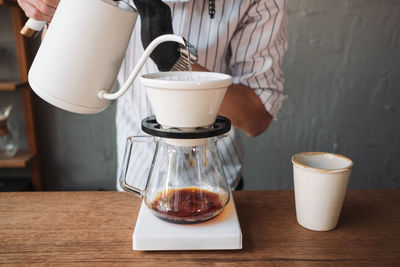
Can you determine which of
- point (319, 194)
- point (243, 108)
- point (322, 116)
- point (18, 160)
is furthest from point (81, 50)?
point (322, 116)

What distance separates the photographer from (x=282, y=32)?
1016 mm

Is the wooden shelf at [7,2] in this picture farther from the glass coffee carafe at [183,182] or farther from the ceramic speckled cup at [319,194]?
the ceramic speckled cup at [319,194]

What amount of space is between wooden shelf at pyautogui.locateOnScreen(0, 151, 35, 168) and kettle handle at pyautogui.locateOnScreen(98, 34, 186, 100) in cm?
142

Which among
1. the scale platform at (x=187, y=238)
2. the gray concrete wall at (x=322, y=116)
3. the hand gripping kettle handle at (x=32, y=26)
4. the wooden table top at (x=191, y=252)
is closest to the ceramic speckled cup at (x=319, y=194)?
the wooden table top at (x=191, y=252)

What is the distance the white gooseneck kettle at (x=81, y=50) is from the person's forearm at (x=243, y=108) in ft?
1.54

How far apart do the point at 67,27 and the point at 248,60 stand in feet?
1.92

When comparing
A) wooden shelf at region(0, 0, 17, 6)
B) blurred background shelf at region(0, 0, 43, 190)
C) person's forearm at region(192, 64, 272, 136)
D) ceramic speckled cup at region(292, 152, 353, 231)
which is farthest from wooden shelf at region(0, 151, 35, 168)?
ceramic speckled cup at region(292, 152, 353, 231)

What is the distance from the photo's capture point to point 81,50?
21.1 inches

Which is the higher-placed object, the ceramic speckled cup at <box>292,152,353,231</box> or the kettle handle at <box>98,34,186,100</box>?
the kettle handle at <box>98,34,186,100</box>

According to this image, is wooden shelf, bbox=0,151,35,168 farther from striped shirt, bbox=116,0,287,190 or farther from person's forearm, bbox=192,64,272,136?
person's forearm, bbox=192,64,272,136

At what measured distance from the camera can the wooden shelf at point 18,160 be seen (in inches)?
68.9

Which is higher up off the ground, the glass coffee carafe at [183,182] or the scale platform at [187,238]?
the glass coffee carafe at [183,182]

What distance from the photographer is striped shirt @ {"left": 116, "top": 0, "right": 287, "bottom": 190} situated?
943mm

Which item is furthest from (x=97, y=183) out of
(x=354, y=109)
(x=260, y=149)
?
(x=354, y=109)
